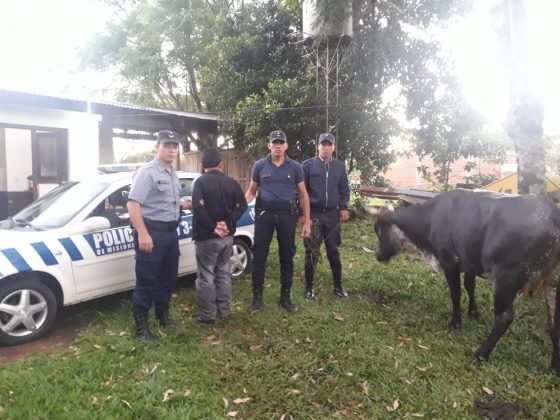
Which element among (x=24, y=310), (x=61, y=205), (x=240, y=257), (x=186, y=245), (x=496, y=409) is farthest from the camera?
(x=240, y=257)

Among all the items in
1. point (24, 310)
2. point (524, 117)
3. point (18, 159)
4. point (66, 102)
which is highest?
point (66, 102)

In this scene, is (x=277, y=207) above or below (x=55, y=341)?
above

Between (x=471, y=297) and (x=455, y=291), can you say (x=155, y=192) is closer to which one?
(x=455, y=291)

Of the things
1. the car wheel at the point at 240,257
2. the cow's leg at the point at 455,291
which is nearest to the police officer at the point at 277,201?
the car wheel at the point at 240,257

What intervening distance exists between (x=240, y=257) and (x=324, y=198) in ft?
5.32

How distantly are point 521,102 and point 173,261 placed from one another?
14.7ft

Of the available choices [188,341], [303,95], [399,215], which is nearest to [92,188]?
[188,341]

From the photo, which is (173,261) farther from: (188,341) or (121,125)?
(121,125)

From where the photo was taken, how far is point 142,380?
11.4 ft

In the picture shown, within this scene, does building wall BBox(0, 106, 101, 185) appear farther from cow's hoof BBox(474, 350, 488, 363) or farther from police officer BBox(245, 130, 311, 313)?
cow's hoof BBox(474, 350, 488, 363)

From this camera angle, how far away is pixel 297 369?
371 cm

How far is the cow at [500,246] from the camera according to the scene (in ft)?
11.8

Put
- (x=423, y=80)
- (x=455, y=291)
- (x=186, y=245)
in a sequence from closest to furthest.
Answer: (x=455, y=291)
(x=186, y=245)
(x=423, y=80)

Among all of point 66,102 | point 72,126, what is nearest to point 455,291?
point 66,102
